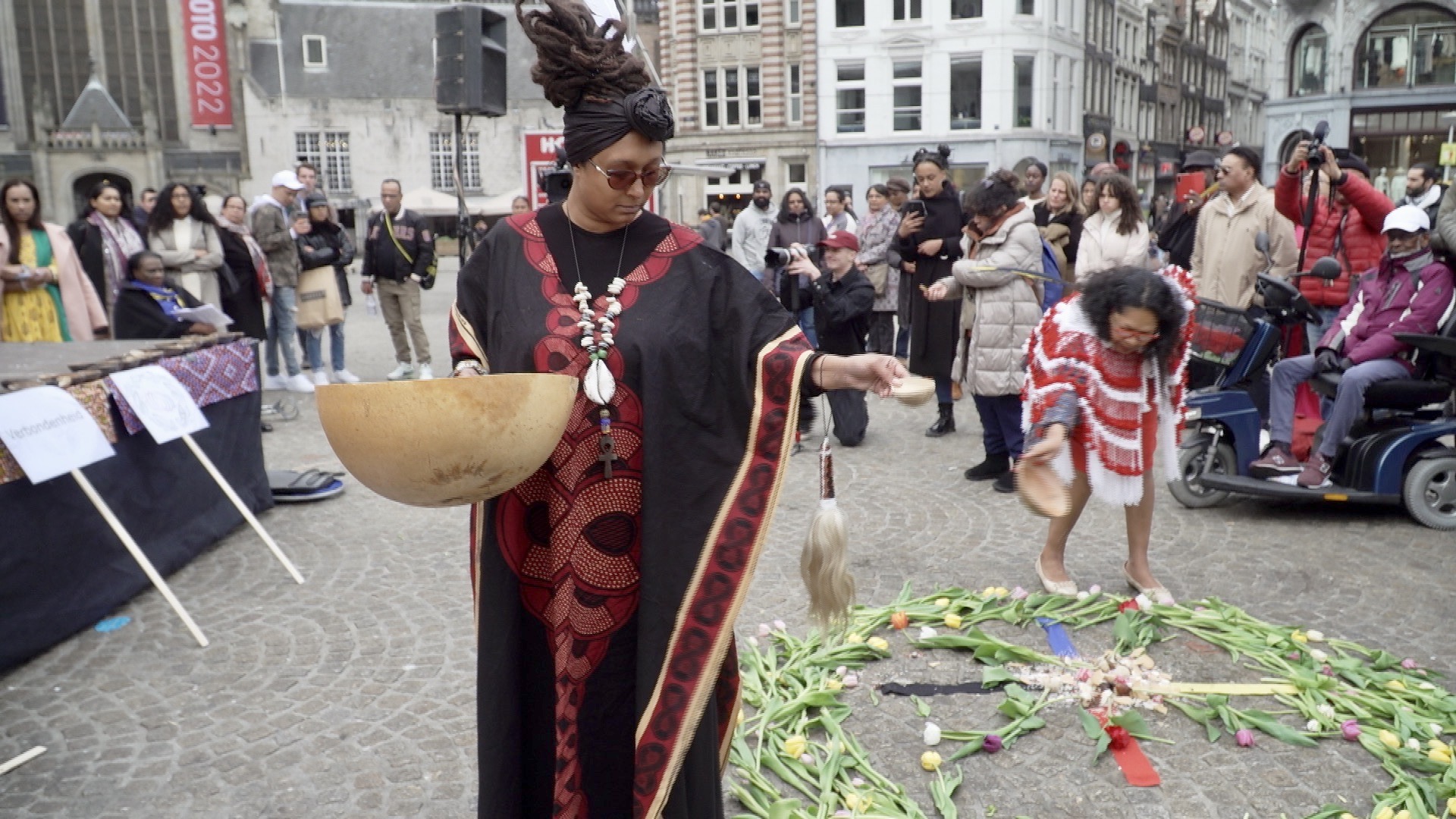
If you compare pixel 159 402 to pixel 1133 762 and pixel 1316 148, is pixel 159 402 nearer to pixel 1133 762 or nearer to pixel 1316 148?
pixel 1133 762

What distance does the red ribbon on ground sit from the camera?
3371 millimetres

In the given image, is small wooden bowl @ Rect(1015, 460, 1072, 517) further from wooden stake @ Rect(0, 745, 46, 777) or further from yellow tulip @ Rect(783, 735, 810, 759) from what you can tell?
wooden stake @ Rect(0, 745, 46, 777)

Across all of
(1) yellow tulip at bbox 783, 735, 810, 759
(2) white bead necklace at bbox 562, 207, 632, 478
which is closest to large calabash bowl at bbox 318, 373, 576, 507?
(2) white bead necklace at bbox 562, 207, 632, 478

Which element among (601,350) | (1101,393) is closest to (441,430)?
(601,350)

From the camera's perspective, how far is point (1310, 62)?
112 feet

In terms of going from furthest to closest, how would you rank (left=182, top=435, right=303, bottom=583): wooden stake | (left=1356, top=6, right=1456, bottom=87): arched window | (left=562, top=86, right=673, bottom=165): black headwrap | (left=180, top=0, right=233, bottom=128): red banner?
(left=180, top=0, right=233, bottom=128): red banner → (left=1356, top=6, right=1456, bottom=87): arched window → (left=182, top=435, right=303, bottom=583): wooden stake → (left=562, top=86, right=673, bottom=165): black headwrap

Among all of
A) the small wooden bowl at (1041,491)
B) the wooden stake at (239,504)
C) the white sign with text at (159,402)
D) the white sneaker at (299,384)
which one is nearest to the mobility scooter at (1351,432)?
the small wooden bowl at (1041,491)

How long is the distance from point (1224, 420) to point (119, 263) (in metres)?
7.52

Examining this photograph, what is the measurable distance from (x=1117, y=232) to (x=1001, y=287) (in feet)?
4.74

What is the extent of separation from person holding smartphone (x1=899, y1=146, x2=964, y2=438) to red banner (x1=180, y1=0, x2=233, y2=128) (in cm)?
5142

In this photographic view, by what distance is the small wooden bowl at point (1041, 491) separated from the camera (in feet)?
9.93

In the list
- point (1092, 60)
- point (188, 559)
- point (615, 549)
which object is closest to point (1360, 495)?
point (615, 549)

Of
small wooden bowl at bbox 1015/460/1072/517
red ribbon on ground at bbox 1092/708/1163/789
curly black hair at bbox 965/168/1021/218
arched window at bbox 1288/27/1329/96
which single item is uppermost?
arched window at bbox 1288/27/1329/96

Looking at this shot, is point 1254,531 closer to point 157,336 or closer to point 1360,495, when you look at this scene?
point 1360,495
